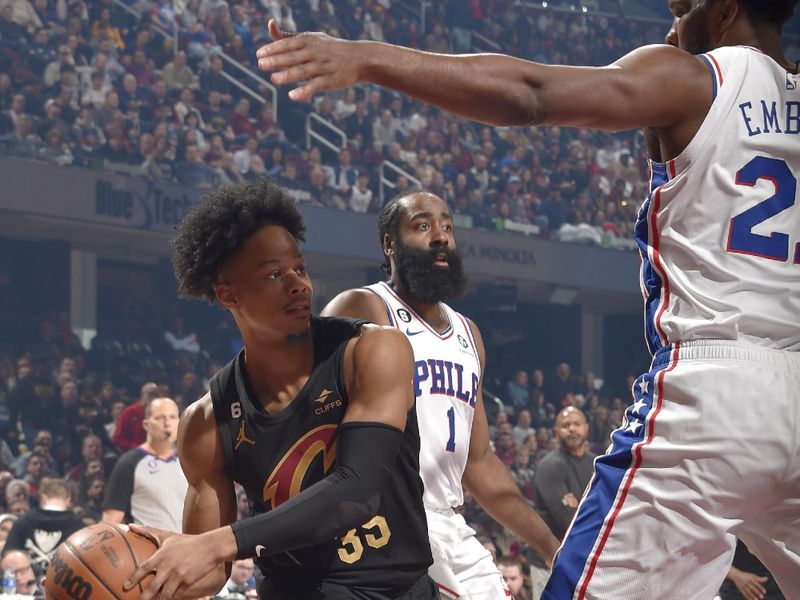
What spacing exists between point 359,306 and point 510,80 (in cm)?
211

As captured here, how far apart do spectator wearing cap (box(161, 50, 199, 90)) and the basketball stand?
37.4 feet

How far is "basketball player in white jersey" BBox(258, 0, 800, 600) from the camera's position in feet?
7.59

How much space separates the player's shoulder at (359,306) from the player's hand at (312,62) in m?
2.10

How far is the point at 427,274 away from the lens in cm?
446

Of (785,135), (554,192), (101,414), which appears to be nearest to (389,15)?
(554,192)

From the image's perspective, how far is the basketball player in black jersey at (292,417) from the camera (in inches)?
110

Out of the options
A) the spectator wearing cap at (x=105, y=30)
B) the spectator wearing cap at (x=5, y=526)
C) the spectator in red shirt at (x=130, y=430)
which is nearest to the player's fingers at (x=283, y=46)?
the spectator wearing cap at (x=5, y=526)

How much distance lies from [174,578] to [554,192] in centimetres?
1505

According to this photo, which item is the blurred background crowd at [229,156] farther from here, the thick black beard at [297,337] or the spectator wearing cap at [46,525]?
the thick black beard at [297,337]

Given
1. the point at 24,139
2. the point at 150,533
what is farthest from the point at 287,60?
the point at 24,139

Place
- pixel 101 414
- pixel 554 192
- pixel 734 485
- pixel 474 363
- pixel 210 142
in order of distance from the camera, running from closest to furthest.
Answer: pixel 734 485 < pixel 474 363 < pixel 101 414 < pixel 210 142 < pixel 554 192

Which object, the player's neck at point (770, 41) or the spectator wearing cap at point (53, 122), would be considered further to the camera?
the spectator wearing cap at point (53, 122)

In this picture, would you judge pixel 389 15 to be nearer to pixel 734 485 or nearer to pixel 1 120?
pixel 1 120

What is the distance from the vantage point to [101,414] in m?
10.9
